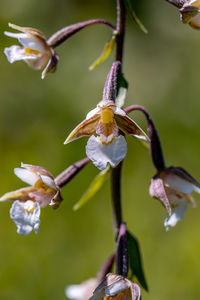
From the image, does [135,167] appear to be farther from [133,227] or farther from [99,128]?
[99,128]

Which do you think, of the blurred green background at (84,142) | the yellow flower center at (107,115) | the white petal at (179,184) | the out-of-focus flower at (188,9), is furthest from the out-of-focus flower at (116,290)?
the blurred green background at (84,142)

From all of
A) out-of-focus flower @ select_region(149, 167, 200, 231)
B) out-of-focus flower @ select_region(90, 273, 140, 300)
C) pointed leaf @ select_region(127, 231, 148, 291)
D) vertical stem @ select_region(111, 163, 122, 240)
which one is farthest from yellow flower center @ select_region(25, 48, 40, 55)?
out-of-focus flower @ select_region(90, 273, 140, 300)

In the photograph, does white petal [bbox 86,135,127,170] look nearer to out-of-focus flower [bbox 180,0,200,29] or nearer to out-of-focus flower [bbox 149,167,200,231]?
out-of-focus flower [bbox 149,167,200,231]

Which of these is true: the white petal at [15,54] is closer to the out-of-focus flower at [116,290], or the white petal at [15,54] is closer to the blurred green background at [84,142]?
the out-of-focus flower at [116,290]

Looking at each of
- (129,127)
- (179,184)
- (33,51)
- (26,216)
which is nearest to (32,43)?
(33,51)

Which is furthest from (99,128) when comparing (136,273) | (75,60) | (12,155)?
(75,60)
